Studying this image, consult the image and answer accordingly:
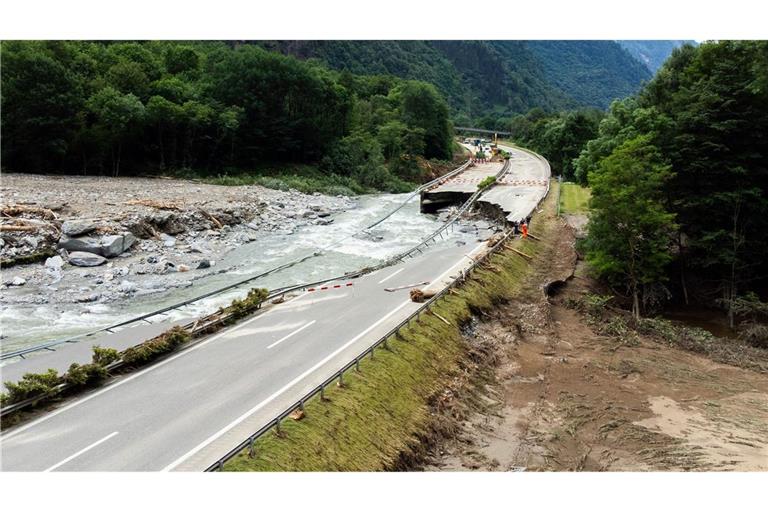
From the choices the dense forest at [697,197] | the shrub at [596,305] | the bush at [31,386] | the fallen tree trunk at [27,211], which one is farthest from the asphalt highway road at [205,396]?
the fallen tree trunk at [27,211]

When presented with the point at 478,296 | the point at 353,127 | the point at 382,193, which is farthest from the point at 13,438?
the point at 353,127

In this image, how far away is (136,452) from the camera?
519 inches

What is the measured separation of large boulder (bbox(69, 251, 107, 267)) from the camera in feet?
97.6

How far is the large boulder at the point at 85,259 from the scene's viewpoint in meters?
29.8

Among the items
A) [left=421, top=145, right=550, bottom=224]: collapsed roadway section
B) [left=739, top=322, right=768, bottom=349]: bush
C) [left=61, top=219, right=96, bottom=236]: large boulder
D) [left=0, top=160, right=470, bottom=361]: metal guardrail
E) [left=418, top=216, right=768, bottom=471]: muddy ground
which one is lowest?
[left=418, top=216, right=768, bottom=471]: muddy ground

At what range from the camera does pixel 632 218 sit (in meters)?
30.2

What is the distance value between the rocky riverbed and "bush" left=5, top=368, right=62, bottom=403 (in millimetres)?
11272

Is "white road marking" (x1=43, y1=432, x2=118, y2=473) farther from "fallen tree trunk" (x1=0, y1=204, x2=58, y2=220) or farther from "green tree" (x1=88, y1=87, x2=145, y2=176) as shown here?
"green tree" (x1=88, y1=87, x2=145, y2=176)

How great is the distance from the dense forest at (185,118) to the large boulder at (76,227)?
22.0 m

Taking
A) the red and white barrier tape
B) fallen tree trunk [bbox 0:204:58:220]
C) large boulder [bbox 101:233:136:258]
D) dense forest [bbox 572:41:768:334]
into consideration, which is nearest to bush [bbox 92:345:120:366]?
the red and white barrier tape

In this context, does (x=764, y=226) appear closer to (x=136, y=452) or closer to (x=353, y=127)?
(x=136, y=452)

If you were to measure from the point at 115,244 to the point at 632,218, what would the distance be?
2828cm

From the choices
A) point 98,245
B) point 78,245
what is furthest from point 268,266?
point 78,245

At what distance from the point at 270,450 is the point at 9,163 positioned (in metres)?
50.8
